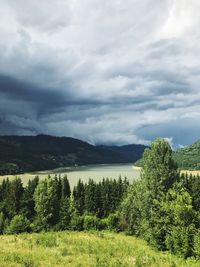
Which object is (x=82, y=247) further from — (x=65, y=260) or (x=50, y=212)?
(x=50, y=212)

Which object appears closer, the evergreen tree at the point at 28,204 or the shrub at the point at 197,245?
the shrub at the point at 197,245

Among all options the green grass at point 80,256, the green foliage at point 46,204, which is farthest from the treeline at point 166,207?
the green foliage at point 46,204

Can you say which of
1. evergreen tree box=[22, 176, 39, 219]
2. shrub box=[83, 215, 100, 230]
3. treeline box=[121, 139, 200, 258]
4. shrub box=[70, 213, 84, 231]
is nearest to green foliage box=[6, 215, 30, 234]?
shrub box=[70, 213, 84, 231]


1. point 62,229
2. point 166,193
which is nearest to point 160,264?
point 166,193

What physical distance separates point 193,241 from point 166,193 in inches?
525

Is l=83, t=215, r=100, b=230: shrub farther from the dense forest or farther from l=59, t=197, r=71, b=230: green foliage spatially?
l=59, t=197, r=71, b=230: green foliage

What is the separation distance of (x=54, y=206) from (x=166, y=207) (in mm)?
45959

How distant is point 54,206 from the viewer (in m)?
105

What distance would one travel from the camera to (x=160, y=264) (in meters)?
51.9

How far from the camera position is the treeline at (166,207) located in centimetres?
6159

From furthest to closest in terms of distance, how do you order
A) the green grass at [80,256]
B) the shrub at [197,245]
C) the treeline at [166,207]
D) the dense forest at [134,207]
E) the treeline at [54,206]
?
the treeline at [54,206]
the dense forest at [134,207]
the treeline at [166,207]
the shrub at [197,245]
the green grass at [80,256]

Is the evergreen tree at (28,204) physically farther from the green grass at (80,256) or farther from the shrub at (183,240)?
the shrub at (183,240)

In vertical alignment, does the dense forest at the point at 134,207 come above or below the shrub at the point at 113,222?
above

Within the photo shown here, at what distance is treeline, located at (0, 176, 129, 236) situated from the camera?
101531 millimetres
